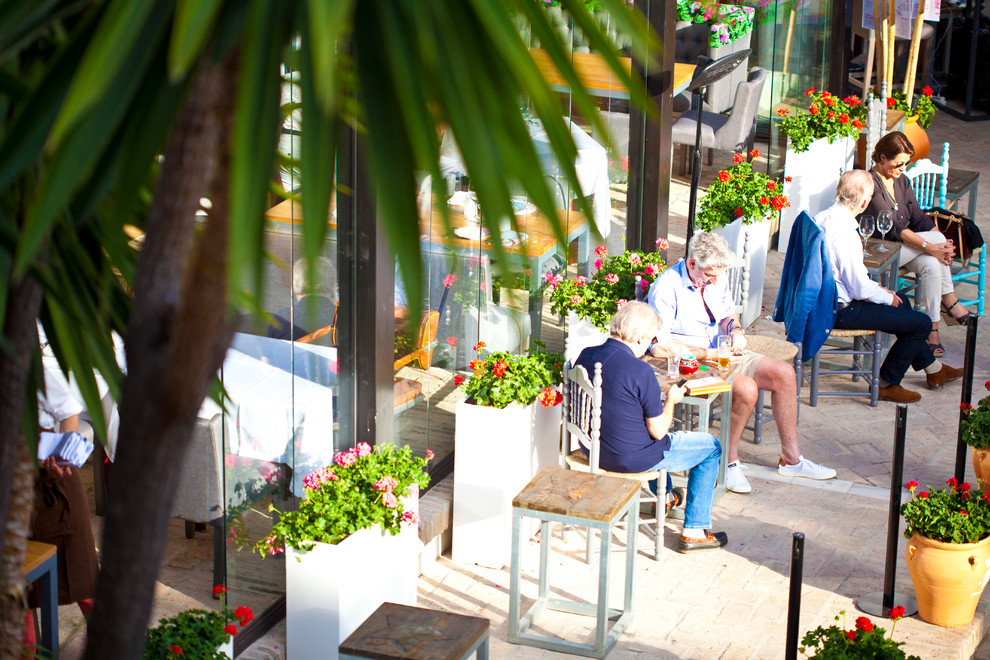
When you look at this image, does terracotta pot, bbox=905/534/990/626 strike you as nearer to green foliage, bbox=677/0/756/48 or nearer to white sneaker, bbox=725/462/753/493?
white sneaker, bbox=725/462/753/493

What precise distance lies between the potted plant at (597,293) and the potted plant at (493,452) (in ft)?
3.72

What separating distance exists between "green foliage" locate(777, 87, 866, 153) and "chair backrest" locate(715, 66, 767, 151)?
1.07 feet

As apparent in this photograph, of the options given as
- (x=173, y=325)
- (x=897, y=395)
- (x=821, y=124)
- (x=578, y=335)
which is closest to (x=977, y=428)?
(x=897, y=395)

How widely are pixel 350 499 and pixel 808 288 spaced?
132 inches

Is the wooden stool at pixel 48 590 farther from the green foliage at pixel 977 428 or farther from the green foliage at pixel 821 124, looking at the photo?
the green foliage at pixel 821 124

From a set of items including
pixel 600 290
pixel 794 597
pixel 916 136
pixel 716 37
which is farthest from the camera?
pixel 716 37

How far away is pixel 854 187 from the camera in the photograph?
6.91 m

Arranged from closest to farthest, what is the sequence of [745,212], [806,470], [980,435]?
[980,435], [806,470], [745,212]

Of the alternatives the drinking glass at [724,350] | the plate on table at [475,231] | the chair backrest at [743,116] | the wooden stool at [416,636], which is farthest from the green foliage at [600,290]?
the chair backrest at [743,116]

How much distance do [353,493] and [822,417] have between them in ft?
12.3

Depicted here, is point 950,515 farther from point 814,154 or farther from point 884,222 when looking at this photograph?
point 814,154

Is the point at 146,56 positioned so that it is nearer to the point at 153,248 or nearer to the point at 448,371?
the point at 153,248

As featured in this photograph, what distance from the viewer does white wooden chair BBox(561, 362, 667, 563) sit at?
5191 millimetres

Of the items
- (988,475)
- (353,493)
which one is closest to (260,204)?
(353,493)
